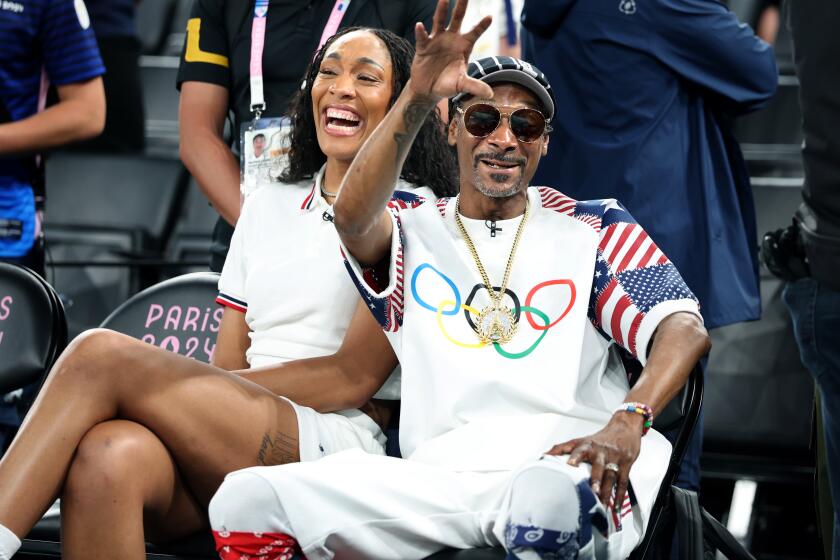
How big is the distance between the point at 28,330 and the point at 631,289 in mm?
1515

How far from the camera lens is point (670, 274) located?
7.84ft

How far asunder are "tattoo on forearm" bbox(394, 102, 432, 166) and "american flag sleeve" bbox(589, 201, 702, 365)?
47 centimetres

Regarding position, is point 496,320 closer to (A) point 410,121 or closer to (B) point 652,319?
(B) point 652,319

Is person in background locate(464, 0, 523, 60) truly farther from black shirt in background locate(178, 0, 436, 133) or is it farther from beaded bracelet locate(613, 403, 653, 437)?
beaded bracelet locate(613, 403, 653, 437)

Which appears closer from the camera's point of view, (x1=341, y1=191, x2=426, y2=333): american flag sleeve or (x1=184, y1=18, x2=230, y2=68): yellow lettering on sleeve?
(x1=341, y1=191, x2=426, y2=333): american flag sleeve

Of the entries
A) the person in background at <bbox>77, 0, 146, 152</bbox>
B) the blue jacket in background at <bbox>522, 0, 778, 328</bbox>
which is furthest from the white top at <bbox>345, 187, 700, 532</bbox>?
the person in background at <bbox>77, 0, 146, 152</bbox>

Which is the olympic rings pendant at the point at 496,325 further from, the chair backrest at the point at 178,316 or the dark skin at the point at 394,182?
the chair backrest at the point at 178,316

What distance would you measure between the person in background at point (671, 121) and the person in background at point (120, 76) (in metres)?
2.79

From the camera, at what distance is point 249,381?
2465 millimetres

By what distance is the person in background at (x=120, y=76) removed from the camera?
212 inches

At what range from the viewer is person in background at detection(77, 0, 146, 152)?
5387 millimetres

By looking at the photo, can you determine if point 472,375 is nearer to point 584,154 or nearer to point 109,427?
point 109,427

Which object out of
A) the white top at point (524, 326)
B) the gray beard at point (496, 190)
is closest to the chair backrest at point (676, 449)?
the white top at point (524, 326)

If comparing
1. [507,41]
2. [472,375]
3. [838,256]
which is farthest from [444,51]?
[507,41]
